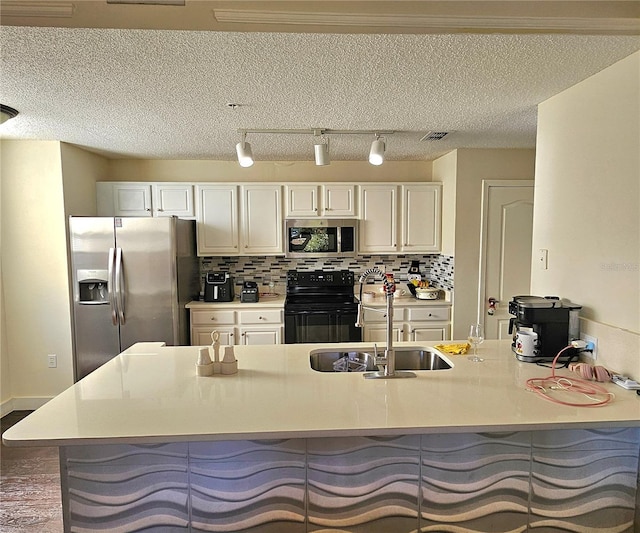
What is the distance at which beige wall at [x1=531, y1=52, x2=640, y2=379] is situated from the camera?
5.74 feet

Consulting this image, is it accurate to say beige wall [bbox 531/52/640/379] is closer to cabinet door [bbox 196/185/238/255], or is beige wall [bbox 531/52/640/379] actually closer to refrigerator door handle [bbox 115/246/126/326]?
cabinet door [bbox 196/185/238/255]

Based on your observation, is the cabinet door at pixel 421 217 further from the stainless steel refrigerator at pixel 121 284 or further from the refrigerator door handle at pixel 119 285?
the refrigerator door handle at pixel 119 285

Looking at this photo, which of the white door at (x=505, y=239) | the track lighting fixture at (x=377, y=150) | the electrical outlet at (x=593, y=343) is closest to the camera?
the electrical outlet at (x=593, y=343)

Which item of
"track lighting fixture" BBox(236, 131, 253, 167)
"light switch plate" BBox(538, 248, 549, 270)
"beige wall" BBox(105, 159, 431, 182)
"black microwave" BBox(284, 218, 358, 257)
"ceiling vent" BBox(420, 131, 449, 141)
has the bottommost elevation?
"light switch plate" BBox(538, 248, 549, 270)

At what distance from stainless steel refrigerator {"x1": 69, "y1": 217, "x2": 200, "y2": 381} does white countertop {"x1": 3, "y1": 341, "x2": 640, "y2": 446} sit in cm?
153

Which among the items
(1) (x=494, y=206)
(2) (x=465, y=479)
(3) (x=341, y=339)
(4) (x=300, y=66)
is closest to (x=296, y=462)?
(2) (x=465, y=479)

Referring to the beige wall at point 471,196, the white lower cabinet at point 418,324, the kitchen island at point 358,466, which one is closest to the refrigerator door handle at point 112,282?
the kitchen island at point 358,466

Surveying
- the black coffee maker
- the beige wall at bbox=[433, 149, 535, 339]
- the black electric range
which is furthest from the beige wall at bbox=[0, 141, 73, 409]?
the black coffee maker

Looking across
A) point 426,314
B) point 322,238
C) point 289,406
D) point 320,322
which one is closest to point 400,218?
point 322,238

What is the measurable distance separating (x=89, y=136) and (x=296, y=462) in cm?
299

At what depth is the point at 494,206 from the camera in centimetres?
374

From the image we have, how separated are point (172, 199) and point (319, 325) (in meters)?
1.92

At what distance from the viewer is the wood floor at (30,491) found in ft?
7.11

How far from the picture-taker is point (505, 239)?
3.76m
